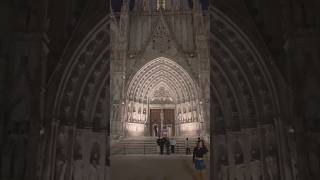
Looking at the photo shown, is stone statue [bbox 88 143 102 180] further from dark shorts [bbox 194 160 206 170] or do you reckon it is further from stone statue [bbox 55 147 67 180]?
dark shorts [bbox 194 160 206 170]

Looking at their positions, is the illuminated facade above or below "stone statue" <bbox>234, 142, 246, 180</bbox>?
above

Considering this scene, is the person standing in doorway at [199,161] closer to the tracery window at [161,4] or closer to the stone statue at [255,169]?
the stone statue at [255,169]

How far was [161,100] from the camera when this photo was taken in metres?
19.1

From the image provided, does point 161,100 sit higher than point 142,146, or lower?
higher

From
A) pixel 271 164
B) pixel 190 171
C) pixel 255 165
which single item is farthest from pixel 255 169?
pixel 190 171

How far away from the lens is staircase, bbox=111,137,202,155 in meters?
14.5

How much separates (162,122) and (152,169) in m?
7.65

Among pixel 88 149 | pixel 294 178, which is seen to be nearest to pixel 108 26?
pixel 88 149

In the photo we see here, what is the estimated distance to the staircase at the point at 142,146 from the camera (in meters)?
14.5

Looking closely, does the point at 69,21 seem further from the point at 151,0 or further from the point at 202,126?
the point at 202,126

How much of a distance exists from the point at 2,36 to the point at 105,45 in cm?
664

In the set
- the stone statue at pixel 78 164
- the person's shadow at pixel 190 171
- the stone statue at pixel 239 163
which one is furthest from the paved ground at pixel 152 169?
the stone statue at pixel 239 163

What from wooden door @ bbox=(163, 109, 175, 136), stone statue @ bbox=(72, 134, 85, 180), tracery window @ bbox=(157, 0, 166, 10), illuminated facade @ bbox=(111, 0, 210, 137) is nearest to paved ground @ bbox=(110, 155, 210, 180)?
stone statue @ bbox=(72, 134, 85, 180)

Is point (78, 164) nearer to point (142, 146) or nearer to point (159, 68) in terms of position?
point (142, 146)
